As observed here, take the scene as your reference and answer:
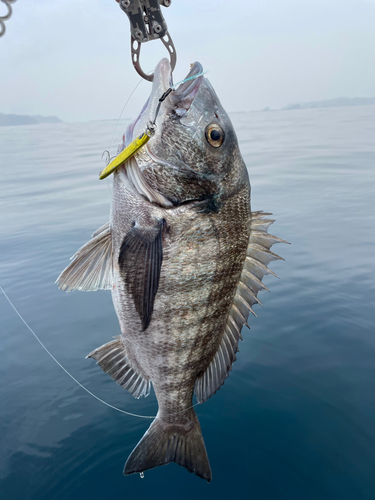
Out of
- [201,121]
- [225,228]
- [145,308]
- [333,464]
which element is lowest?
[333,464]

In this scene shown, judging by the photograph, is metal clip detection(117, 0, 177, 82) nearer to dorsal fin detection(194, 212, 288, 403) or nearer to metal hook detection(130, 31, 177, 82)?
metal hook detection(130, 31, 177, 82)

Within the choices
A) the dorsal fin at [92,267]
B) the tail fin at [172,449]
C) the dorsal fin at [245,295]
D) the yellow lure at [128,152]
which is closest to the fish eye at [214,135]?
the yellow lure at [128,152]

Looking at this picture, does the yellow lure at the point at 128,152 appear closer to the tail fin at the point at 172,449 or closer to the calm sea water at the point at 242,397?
the calm sea water at the point at 242,397

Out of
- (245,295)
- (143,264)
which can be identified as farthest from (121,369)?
(245,295)

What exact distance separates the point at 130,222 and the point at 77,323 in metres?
4.21

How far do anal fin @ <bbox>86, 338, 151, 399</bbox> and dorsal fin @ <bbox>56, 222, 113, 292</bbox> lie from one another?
0.51m

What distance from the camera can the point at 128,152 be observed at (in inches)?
80.4

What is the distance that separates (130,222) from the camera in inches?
92.0

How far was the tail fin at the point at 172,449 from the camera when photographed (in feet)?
8.87

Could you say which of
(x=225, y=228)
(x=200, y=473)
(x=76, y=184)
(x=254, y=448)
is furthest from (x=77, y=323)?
(x=76, y=184)

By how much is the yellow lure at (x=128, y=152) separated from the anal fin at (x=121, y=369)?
1288mm

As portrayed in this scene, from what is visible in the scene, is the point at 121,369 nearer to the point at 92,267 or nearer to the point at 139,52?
the point at 92,267

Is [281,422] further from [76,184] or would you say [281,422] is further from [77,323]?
[76,184]

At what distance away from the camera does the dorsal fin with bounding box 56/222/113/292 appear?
2.48 metres
